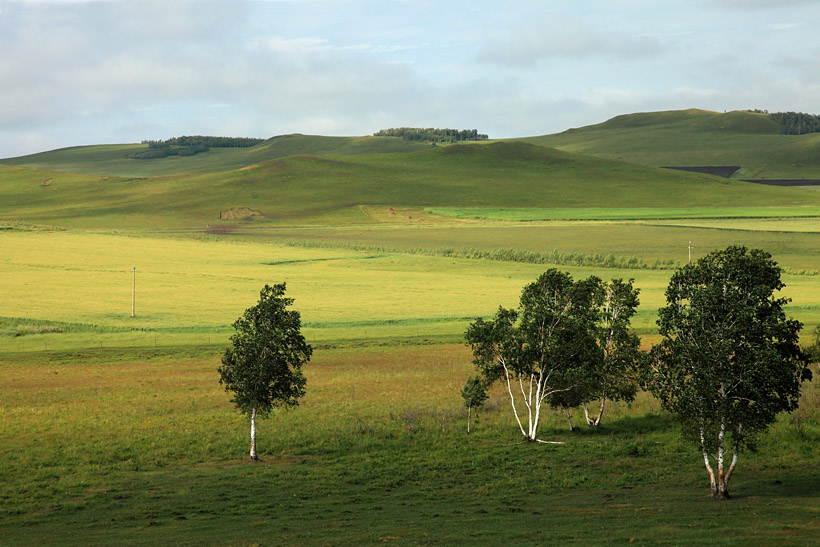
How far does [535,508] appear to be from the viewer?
25.5 m

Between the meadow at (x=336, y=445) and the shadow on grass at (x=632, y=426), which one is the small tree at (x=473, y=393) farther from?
the shadow on grass at (x=632, y=426)

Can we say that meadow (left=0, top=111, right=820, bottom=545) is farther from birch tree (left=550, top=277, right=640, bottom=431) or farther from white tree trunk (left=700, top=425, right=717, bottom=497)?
birch tree (left=550, top=277, right=640, bottom=431)

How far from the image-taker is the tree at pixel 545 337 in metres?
36.5

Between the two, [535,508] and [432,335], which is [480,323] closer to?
[535,508]

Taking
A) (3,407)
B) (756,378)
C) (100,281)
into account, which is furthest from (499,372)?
(100,281)

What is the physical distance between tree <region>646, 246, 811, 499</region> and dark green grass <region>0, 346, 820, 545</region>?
2.25m

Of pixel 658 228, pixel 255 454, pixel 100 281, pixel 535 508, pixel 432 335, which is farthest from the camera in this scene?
pixel 658 228

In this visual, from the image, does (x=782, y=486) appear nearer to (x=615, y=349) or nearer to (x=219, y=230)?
(x=615, y=349)

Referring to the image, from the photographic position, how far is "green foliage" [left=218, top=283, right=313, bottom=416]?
1372 inches

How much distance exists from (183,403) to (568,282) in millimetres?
20846

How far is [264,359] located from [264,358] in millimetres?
100

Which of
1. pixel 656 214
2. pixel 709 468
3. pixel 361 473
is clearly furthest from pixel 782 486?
pixel 656 214

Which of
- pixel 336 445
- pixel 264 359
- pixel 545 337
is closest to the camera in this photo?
pixel 264 359

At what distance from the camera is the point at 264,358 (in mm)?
35000
